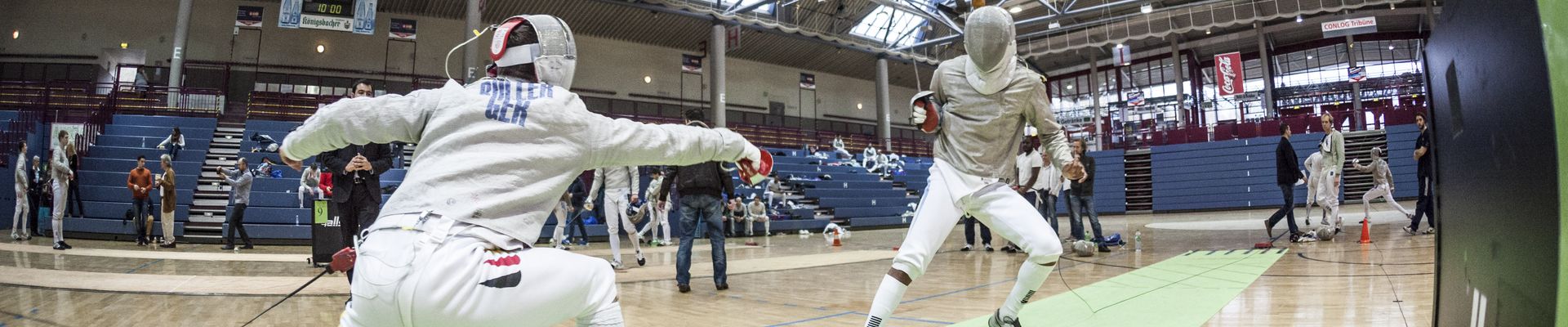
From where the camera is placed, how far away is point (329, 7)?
16.4m

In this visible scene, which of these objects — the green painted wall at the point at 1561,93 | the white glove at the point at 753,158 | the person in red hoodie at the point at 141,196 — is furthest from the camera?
the person in red hoodie at the point at 141,196

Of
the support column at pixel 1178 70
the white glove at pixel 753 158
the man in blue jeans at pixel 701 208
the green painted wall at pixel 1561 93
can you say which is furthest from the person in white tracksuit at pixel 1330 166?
the support column at pixel 1178 70

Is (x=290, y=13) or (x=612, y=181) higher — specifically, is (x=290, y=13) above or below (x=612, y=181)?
above

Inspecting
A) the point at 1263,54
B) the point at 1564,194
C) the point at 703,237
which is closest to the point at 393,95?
the point at 1564,194

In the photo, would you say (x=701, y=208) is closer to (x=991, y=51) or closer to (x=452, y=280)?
(x=991, y=51)

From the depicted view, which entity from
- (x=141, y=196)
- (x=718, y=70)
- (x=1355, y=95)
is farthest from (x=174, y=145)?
(x=1355, y=95)

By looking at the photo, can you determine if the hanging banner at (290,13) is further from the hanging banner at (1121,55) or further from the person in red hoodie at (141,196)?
the hanging banner at (1121,55)

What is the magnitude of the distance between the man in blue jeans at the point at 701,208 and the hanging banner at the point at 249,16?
56.6 feet

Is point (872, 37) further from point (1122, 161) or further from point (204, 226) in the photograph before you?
point (204, 226)

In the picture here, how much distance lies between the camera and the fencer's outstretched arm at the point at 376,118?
1587mm

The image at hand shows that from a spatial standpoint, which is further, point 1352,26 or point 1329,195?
point 1352,26

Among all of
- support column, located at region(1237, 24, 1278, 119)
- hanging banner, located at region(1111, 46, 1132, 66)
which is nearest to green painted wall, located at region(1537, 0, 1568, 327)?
hanging banner, located at region(1111, 46, 1132, 66)

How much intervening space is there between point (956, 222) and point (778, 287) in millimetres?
2712

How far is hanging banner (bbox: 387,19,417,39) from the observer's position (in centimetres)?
1838
